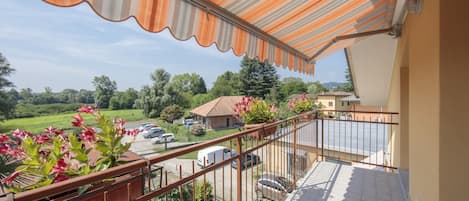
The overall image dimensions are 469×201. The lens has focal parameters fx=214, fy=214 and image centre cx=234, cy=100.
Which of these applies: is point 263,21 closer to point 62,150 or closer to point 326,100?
point 62,150

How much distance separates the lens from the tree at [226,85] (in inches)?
1696

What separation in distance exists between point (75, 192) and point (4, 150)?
2.27 feet

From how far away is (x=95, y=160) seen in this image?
189cm

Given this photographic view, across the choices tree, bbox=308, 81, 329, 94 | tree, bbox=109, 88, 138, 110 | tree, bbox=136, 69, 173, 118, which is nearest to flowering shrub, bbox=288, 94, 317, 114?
tree, bbox=109, 88, 138, 110

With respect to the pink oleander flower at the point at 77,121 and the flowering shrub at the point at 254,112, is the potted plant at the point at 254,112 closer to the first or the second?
the flowering shrub at the point at 254,112

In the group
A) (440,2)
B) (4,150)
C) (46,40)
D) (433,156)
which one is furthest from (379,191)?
(46,40)

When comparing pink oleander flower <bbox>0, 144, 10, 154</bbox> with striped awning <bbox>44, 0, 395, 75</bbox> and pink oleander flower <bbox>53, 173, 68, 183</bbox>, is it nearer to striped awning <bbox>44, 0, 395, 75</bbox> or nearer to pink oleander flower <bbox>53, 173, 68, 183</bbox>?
pink oleander flower <bbox>53, 173, 68, 183</bbox>

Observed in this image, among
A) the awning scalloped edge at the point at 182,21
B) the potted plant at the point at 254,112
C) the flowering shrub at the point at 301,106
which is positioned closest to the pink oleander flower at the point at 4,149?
the awning scalloped edge at the point at 182,21

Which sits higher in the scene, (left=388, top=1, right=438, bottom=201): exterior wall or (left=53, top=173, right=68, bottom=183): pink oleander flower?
(left=388, top=1, right=438, bottom=201): exterior wall

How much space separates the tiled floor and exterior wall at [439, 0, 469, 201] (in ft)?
7.16

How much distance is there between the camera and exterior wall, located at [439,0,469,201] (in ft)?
5.08

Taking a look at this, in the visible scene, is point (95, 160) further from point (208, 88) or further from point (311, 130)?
point (208, 88)

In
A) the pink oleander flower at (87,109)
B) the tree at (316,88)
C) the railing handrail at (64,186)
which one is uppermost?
the tree at (316,88)

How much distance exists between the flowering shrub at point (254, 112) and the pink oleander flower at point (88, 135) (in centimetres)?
335
